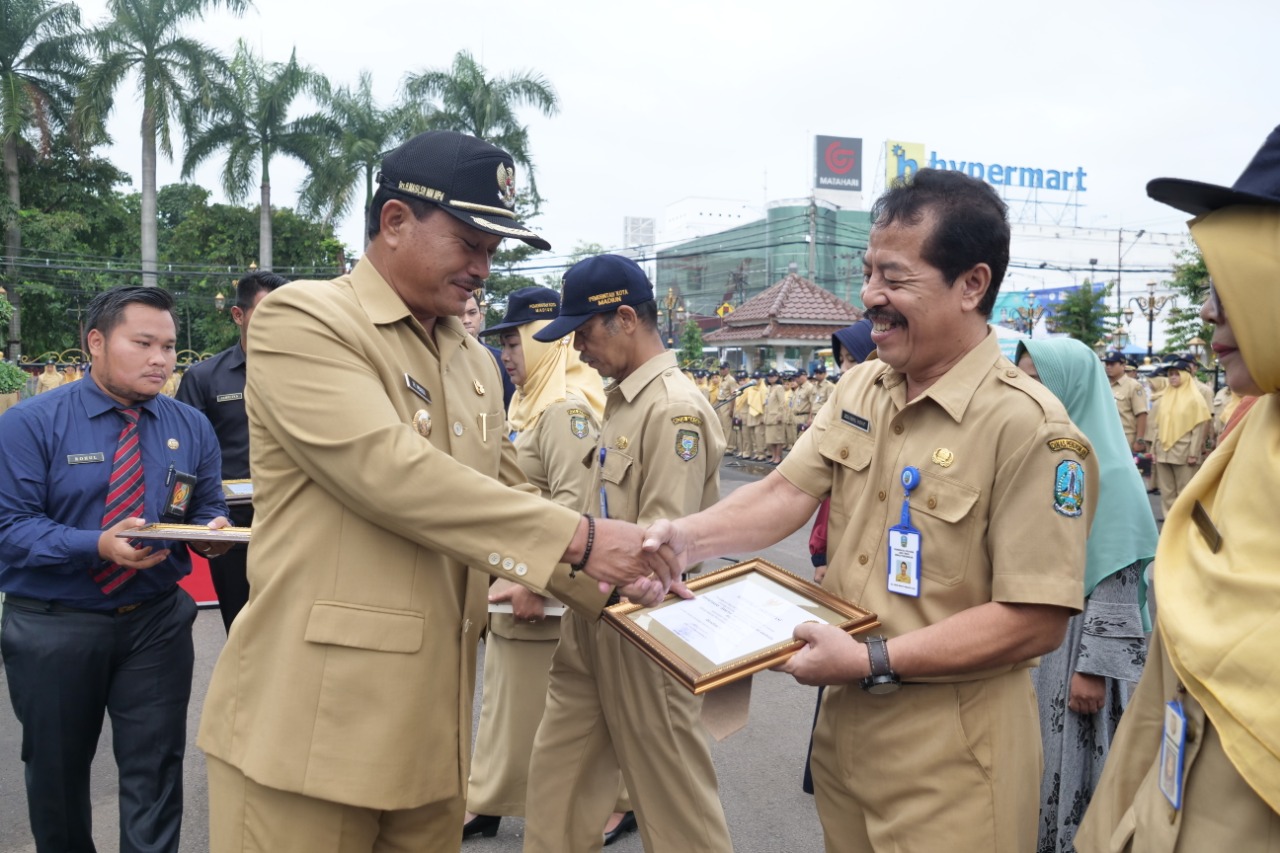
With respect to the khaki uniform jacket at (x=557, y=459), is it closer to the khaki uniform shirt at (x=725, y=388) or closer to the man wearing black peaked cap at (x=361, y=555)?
the man wearing black peaked cap at (x=361, y=555)

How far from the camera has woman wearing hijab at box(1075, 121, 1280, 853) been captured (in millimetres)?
1301

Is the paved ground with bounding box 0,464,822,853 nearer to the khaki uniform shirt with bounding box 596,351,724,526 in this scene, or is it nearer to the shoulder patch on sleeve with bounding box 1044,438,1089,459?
the khaki uniform shirt with bounding box 596,351,724,526

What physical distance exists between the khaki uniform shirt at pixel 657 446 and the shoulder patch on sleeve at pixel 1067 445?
1.37 m

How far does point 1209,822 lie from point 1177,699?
0.19 metres

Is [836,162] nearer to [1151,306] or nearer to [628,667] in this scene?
[1151,306]

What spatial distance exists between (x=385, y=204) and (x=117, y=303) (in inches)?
61.4

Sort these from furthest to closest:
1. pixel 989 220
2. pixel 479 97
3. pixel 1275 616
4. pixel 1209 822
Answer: pixel 479 97 < pixel 989 220 < pixel 1209 822 < pixel 1275 616

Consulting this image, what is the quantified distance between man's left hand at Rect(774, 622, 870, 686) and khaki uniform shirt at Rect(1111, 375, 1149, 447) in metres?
15.1

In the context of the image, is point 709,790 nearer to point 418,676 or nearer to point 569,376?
point 418,676

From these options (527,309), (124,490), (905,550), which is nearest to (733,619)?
(905,550)

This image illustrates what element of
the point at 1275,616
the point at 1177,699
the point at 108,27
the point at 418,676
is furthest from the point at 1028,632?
the point at 108,27

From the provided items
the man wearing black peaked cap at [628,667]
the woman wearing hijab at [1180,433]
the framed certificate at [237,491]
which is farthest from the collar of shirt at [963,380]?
the woman wearing hijab at [1180,433]

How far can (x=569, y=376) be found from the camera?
14.4 feet

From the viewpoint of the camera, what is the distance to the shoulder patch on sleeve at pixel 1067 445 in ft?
6.22
